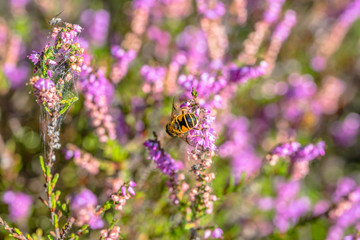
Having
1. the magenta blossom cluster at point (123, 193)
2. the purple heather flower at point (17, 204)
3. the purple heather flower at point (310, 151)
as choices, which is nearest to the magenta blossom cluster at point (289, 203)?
the purple heather flower at point (310, 151)

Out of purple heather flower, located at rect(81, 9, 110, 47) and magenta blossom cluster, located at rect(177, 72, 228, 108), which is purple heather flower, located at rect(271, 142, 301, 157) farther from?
purple heather flower, located at rect(81, 9, 110, 47)

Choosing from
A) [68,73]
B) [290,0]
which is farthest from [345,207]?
[290,0]

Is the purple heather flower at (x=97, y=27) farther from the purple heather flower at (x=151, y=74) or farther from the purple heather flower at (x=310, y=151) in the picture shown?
the purple heather flower at (x=310, y=151)

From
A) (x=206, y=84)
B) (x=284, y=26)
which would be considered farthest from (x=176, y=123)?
(x=284, y=26)

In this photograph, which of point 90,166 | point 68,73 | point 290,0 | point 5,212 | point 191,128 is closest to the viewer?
point 68,73

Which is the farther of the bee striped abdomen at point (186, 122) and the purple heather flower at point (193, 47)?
the purple heather flower at point (193, 47)

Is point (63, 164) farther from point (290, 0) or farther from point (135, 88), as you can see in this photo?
point (290, 0)

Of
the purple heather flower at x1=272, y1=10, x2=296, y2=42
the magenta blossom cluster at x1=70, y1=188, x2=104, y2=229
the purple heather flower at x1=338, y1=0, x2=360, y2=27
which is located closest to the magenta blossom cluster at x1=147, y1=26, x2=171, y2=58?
the purple heather flower at x1=272, y1=10, x2=296, y2=42
